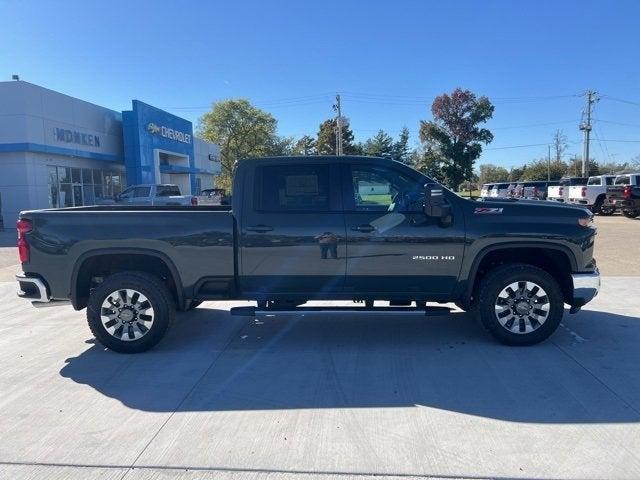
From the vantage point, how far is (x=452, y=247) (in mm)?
5238

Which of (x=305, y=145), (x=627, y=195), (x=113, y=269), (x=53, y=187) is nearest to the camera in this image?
(x=113, y=269)

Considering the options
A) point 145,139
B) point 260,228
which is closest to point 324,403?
point 260,228

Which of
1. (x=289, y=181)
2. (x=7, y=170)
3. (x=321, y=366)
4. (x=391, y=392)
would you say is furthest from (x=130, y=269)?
(x=7, y=170)

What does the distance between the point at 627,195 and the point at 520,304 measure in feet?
67.9

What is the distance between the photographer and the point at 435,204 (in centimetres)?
505

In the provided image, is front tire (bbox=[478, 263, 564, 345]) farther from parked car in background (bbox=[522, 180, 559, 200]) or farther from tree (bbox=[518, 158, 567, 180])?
tree (bbox=[518, 158, 567, 180])

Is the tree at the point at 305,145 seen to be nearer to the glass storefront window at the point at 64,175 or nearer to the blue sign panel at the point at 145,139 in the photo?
the blue sign panel at the point at 145,139

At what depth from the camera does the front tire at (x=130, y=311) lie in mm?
5288

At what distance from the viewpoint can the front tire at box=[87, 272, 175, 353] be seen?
17.3 ft

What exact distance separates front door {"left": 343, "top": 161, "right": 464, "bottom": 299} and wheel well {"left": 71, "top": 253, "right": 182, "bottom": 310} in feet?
6.27

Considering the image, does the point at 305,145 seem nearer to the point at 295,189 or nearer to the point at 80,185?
the point at 80,185

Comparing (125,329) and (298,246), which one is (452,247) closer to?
(298,246)

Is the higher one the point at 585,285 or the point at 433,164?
the point at 433,164

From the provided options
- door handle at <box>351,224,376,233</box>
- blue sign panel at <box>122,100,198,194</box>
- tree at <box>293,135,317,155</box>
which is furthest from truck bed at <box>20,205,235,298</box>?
tree at <box>293,135,317,155</box>
